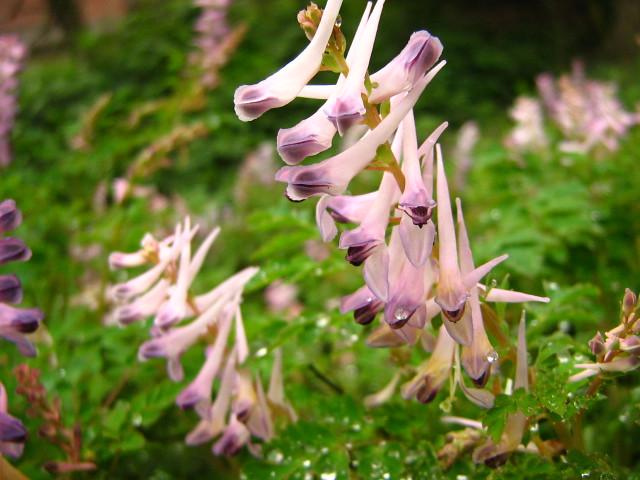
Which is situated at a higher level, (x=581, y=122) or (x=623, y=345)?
(x=623, y=345)

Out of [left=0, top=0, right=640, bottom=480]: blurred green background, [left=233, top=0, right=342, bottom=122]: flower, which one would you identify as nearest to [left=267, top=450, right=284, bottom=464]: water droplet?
[left=0, top=0, right=640, bottom=480]: blurred green background

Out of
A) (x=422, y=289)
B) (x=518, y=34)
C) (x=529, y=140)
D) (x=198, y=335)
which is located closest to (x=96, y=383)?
(x=198, y=335)

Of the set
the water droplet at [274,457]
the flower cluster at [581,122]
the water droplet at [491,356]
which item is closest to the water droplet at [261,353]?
the water droplet at [274,457]

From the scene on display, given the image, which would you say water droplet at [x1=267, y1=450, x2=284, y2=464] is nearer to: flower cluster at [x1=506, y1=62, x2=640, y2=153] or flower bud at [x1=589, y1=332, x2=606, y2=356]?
flower bud at [x1=589, y1=332, x2=606, y2=356]

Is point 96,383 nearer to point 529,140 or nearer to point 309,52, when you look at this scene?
point 309,52

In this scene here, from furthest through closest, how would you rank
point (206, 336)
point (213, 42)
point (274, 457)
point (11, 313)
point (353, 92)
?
point (213, 42)
point (206, 336)
point (274, 457)
point (11, 313)
point (353, 92)

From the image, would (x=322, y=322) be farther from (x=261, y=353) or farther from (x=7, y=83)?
(x=7, y=83)

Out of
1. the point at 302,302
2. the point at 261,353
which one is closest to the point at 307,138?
the point at 261,353

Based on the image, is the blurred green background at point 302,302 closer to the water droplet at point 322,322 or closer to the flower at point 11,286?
the water droplet at point 322,322
